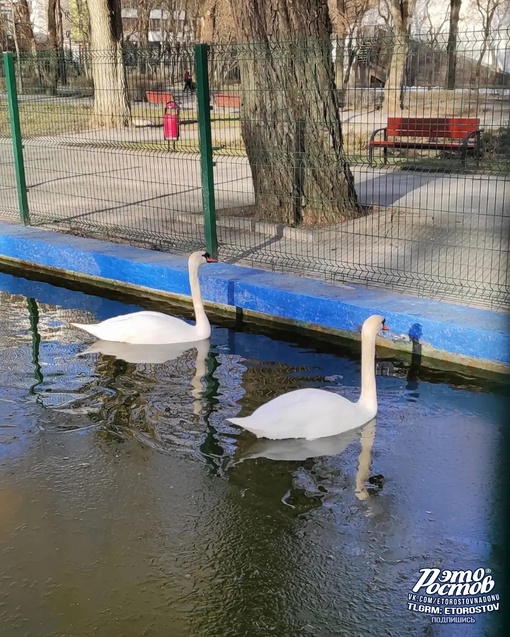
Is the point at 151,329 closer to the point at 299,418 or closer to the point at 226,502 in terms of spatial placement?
the point at 299,418

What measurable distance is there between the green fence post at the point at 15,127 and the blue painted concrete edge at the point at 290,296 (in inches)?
36.2

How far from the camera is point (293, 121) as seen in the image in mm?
9227

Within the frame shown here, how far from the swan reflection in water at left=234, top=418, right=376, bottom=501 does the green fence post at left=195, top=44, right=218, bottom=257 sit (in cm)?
377

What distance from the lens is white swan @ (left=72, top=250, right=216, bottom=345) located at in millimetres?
6746

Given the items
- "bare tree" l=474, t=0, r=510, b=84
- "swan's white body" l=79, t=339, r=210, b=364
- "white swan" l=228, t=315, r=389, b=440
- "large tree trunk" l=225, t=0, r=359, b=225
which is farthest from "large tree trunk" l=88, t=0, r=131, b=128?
"white swan" l=228, t=315, r=389, b=440

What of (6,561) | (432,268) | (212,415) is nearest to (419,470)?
(212,415)

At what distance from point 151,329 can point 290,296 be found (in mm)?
1275

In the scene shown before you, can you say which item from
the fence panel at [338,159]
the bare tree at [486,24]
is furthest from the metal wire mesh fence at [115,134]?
the bare tree at [486,24]

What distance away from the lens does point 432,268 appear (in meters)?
7.85

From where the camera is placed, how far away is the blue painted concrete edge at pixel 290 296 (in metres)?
6.21

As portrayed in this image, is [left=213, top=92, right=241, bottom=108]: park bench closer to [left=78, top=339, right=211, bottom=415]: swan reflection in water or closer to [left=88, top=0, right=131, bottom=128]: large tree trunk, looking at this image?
[left=88, top=0, right=131, bottom=128]: large tree trunk

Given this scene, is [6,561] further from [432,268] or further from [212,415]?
[432,268]

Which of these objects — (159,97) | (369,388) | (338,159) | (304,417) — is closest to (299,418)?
(304,417)

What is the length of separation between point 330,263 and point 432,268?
1036 millimetres
